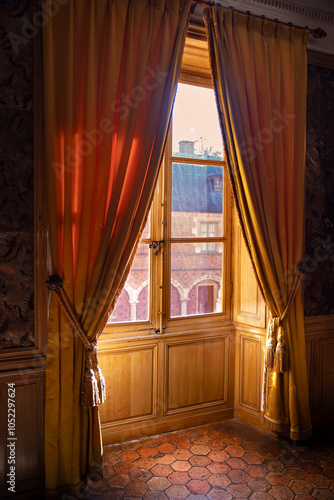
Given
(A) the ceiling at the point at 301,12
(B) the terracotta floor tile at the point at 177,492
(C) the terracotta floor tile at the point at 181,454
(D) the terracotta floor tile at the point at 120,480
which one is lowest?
(C) the terracotta floor tile at the point at 181,454

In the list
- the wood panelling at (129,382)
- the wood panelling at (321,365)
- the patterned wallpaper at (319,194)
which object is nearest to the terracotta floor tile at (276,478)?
the wood panelling at (321,365)

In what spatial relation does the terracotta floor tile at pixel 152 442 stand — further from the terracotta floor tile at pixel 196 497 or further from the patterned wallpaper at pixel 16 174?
the patterned wallpaper at pixel 16 174

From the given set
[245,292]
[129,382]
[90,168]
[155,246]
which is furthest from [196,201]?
[129,382]

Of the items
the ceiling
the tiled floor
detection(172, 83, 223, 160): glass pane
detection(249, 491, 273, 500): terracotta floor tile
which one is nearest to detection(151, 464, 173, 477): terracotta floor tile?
the tiled floor

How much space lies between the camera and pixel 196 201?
2740mm

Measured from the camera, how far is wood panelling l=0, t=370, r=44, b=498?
6.16 feet

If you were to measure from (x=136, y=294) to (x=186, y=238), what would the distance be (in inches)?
18.7

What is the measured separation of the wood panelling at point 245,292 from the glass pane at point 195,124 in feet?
1.66

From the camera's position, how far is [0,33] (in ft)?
5.97

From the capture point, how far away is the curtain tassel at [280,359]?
2.40m

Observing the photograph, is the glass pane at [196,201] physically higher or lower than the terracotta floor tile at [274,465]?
higher

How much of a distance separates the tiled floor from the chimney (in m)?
1.75

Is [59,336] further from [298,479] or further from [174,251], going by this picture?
[298,479]

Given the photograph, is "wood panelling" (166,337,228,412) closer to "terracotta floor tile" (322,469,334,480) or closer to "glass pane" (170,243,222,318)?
"glass pane" (170,243,222,318)
